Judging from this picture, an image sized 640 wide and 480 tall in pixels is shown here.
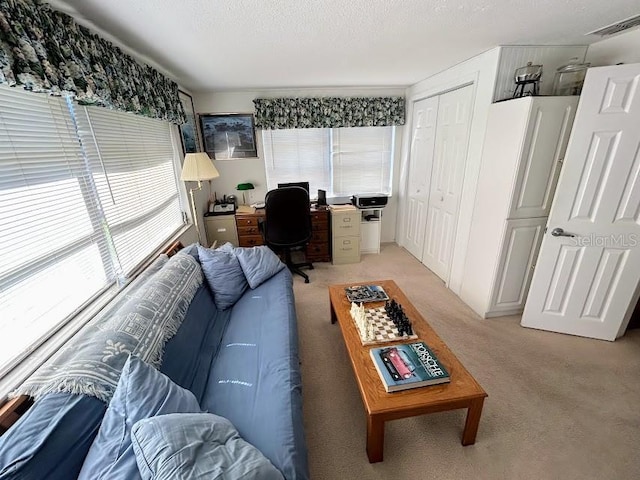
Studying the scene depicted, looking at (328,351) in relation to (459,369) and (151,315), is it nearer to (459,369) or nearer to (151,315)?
(459,369)

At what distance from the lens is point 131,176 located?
198cm

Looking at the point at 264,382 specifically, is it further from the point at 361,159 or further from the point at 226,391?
the point at 361,159

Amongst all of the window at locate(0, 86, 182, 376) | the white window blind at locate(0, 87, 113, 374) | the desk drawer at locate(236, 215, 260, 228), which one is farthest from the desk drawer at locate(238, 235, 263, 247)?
the white window blind at locate(0, 87, 113, 374)

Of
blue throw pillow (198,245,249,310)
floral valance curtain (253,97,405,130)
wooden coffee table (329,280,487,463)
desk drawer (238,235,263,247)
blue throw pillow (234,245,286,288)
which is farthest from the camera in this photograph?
desk drawer (238,235,263,247)

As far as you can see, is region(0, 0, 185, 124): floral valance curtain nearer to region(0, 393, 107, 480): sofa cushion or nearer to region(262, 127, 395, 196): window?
region(0, 393, 107, 480): sofa cushion

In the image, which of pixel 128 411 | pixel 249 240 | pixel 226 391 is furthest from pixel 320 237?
pixel 128 411

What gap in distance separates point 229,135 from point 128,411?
333 centimetres

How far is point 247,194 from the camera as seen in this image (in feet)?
12.5

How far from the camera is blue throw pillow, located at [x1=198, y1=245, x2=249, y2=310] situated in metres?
2.02

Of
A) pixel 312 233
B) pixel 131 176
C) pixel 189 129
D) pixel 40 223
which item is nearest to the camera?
pixel 40 223

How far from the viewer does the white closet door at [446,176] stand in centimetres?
Result: 257

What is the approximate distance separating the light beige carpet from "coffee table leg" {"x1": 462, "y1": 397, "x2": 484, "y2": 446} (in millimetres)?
52

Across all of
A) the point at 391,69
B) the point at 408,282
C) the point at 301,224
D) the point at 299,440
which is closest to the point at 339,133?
the point at 391,69

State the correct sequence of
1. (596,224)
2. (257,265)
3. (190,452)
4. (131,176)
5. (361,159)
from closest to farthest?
(190,452), (596,224), (131,176), (257,265), (361,159)
